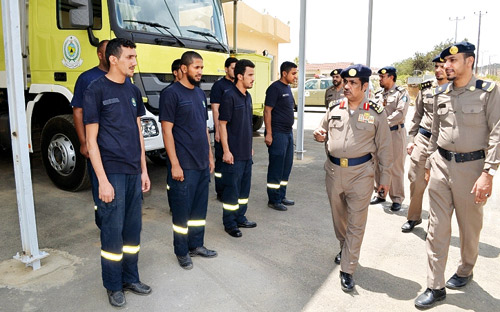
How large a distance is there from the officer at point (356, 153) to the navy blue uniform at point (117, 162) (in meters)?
1.50

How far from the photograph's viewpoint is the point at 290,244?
389 centimetres

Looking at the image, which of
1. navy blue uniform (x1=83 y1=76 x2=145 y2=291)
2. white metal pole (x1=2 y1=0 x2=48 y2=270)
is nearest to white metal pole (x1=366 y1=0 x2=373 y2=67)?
navy blue uniform (x1=83 y1=76 x2=145 y2=291)

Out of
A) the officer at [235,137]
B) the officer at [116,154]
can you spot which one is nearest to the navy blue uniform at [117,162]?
the officer at [116,154]

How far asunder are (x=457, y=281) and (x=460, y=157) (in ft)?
3.31

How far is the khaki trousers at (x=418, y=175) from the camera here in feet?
13.7

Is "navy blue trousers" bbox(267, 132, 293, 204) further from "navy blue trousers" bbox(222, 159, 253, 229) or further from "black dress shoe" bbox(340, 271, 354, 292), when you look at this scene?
"black dress shoe" bbox(340, 271, 354, 292)

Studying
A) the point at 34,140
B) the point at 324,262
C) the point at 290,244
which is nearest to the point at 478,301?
the point at 324,262

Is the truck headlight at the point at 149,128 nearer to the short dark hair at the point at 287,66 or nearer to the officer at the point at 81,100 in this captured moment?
the officer at the point at 81,100

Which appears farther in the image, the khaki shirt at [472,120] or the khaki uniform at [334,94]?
the khaki uniform at [334,94]

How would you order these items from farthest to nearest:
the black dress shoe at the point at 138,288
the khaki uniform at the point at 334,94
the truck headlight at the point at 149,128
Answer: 1. the khaki uniform at the point at 334,94
2. the truck headlight at the point at 149,128
3. the black dress shoe at the point at 138,288

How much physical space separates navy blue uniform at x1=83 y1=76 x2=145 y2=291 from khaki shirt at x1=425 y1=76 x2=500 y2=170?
7.39 ft

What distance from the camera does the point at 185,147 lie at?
3.31 meters

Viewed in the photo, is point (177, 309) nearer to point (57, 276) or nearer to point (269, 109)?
point (57, 276)

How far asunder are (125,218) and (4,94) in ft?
14.4
